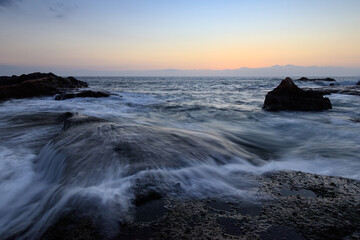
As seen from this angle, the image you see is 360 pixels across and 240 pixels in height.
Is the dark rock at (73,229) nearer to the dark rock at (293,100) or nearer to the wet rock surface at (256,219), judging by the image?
the wet rock surface at (256,219)

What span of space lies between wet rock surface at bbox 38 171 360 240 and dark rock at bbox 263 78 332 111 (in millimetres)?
7310

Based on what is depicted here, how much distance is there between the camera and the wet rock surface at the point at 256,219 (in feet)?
4.99

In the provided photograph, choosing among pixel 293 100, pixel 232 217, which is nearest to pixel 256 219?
pixel 232 217

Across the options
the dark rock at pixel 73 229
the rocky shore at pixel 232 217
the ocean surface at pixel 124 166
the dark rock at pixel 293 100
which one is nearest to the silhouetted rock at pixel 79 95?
the ocean surface at pixel 124 166

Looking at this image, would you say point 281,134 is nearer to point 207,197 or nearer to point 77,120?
point 207,197

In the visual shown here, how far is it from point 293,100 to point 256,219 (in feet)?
27.6

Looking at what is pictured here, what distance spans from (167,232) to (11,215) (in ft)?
4.76

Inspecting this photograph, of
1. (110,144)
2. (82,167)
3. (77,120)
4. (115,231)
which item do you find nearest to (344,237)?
(115,231)

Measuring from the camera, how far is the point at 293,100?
8.91m

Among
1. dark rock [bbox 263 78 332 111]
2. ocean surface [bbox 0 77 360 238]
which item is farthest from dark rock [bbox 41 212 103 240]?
dark rock [bbox 263 78 332 111]

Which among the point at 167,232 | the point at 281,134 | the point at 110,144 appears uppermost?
the point at 110,144

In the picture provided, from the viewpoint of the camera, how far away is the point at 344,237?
4.81ft

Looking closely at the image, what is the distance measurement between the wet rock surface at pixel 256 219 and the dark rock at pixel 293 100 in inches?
288

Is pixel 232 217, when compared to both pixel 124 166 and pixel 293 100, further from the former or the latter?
pixel 293 100
